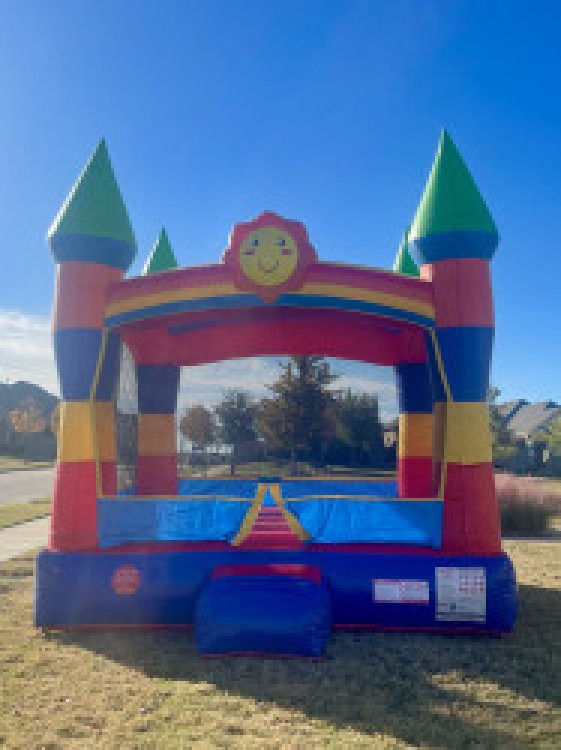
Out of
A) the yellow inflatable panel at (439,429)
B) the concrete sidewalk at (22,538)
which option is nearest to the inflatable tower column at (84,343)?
the yellow inflatable panel at (439,429)

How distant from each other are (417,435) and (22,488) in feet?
60.2

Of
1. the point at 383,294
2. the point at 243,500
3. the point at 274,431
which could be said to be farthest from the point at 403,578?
the point at 274,431

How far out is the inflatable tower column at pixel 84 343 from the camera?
18.6 ft

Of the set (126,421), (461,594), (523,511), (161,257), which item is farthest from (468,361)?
(523,511)

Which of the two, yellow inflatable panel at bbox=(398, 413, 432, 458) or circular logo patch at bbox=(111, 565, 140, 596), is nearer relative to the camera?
circular logo patch at bbox=(111, 565, 140, 596)

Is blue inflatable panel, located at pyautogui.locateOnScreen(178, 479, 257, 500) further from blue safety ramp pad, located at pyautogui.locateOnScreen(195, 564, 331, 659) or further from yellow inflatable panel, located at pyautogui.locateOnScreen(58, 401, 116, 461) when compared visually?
Answer: blue safety ramp pad, located at pyautogui.locateOnScreen(195, 564, 331, 659)

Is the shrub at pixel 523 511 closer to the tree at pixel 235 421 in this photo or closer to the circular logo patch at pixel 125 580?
the tree at pixel 235 421

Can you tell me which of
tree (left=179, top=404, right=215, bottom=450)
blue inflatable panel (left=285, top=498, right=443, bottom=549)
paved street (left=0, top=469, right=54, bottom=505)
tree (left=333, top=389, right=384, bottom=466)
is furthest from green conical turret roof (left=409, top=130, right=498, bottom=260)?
paved street (left=0, top=469, right=54, bottom=505)

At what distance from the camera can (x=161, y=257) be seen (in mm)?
9086

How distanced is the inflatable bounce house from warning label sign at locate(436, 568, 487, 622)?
11mm

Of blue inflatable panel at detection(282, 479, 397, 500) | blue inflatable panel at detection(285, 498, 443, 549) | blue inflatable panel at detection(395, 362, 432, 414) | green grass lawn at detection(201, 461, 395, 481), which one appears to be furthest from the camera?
green grass lawn at detection(201, 461, 395, 481)

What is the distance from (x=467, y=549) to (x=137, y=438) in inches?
182

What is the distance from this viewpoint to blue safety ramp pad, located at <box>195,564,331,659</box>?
4.76 metres

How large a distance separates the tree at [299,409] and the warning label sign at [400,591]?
3257 mm
